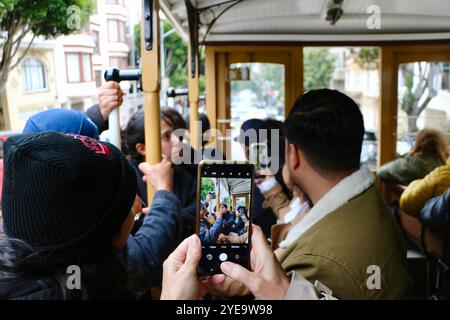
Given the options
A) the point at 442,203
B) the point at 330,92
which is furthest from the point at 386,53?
the point at 330,92

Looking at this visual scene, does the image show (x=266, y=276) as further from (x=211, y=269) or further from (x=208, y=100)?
(x=208, y=100)

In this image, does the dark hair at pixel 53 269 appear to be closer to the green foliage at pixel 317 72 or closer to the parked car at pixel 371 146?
the green foliage at pixel 317 72

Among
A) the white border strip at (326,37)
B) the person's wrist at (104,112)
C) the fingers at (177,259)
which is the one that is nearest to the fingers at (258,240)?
the fingers at (177,259)

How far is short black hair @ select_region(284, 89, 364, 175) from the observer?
1.00 metres

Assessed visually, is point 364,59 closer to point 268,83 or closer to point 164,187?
point 268,83

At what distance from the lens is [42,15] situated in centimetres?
134

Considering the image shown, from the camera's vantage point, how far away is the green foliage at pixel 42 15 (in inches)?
51.9

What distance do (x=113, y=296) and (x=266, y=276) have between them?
26 centimetres

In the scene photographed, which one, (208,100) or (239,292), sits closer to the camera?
(239,292)

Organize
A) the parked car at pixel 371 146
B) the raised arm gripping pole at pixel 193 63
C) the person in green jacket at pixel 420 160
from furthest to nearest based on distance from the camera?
the parked car at pixel 371 146, the raised arm gripping pole at pixel 193 63, the person in green jacket at pixel 420 160

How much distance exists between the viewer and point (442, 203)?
2002mm

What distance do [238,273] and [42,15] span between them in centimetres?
108

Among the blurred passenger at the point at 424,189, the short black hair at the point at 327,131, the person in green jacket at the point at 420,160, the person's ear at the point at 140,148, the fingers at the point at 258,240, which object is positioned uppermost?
the short black hair at the point at 327,131

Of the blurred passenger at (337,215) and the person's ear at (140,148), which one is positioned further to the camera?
the person's ear at (140,148)
